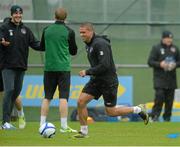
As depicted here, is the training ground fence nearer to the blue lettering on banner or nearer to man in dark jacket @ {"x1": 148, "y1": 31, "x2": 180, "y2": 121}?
the blue lettering on banner

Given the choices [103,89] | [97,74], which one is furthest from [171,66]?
[97,74]

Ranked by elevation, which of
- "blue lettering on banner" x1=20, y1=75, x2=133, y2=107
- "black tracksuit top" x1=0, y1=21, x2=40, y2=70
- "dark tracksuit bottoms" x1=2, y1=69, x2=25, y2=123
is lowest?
"blue lettering on banner" x1=20, y1=75, x2=133, y2=107

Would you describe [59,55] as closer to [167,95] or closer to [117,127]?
[117,127]

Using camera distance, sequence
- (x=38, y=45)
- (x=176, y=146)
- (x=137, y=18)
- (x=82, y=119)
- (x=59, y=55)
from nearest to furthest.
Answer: (x=176, y=146)
(x=82, y=119)
(x=59, y=55)
(x=38, y=45)
(x=137, y=18)

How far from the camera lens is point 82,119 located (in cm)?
1222

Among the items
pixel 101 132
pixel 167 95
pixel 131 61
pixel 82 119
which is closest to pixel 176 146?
pixel 82 119

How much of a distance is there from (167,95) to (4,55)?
4.88m

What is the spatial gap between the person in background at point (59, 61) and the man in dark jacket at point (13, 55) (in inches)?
31.7

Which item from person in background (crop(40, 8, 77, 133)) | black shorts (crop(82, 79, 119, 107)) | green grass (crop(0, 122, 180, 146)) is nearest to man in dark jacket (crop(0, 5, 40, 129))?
green grass (crop(0, 122, 180, 146))

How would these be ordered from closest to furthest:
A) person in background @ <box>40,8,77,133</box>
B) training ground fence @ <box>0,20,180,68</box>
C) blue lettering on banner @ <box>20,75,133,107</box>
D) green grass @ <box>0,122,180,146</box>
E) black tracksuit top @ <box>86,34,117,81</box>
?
1. green grass @ <box>0,122,180,146</box>
2. black tracksuit top @ <box>86,34,117,81</box>
3. person in background @ <box>40,8,77,133</box>
4. blue lettering on banner @ <box>20,75,133,107</box>
5. training ground fence @ <box>0,20,180,68</box>

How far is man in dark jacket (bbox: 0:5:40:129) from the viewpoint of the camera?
540 inches

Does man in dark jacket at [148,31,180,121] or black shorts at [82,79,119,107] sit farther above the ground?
black shorts at [82,79,119,107]

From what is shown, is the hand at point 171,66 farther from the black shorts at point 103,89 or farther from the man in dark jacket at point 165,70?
the black shorts at point 103,89

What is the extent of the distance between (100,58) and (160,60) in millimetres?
5804
